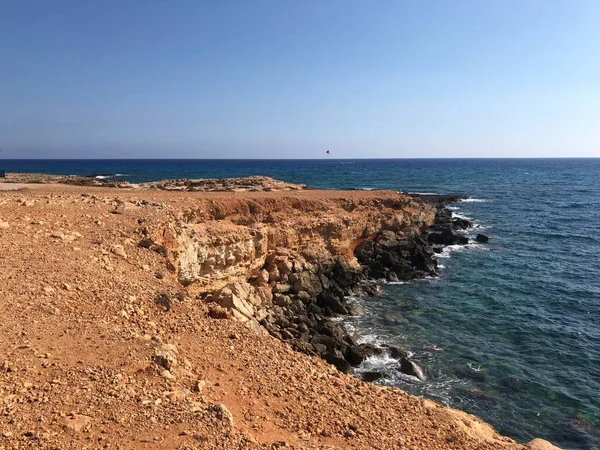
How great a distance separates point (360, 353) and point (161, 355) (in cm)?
1165

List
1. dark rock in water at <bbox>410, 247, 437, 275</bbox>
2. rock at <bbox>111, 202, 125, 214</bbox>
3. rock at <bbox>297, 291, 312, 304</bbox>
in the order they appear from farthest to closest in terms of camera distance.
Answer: dark rock in water at <bbox>410, 247, 437, 275</bbox>
rock at <bbox>297, 291, 312, 304</bbox>
rock at <bbox>111, 202, 125, 214</bbox>

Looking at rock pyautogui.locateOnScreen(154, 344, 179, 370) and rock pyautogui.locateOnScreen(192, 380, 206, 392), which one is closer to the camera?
rock pyautogui.locateOnScreen(192, 380, 206, 392)

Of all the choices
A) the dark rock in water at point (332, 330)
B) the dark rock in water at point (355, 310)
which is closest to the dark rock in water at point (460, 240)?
the dark rock in water at point (355, 310)

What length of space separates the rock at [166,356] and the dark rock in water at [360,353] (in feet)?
35.2

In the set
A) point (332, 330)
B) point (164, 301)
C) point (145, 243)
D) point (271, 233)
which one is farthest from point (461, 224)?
point (164, 301)

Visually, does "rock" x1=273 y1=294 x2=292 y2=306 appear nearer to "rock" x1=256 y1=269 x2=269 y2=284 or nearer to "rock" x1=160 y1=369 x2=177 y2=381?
"rock" x1=256 y1=269 x2=269 y2=284

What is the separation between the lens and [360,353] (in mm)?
19234

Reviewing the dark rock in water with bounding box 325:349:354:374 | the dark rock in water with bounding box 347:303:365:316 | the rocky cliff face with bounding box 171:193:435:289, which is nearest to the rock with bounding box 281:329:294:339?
the dark rock in water with bounding box 325:349:354:374

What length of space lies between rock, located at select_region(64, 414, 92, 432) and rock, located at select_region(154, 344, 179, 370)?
2.34 m

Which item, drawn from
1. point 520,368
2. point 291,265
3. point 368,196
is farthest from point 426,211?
point 520,368

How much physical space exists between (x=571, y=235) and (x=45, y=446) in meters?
51.5

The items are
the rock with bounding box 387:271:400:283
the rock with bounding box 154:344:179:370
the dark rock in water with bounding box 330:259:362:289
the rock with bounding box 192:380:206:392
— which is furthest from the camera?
the rock with bounding box 387:271:400:283

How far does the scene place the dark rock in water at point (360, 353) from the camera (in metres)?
19.0

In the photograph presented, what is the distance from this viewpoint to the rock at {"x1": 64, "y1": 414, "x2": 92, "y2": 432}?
6.91 meters
